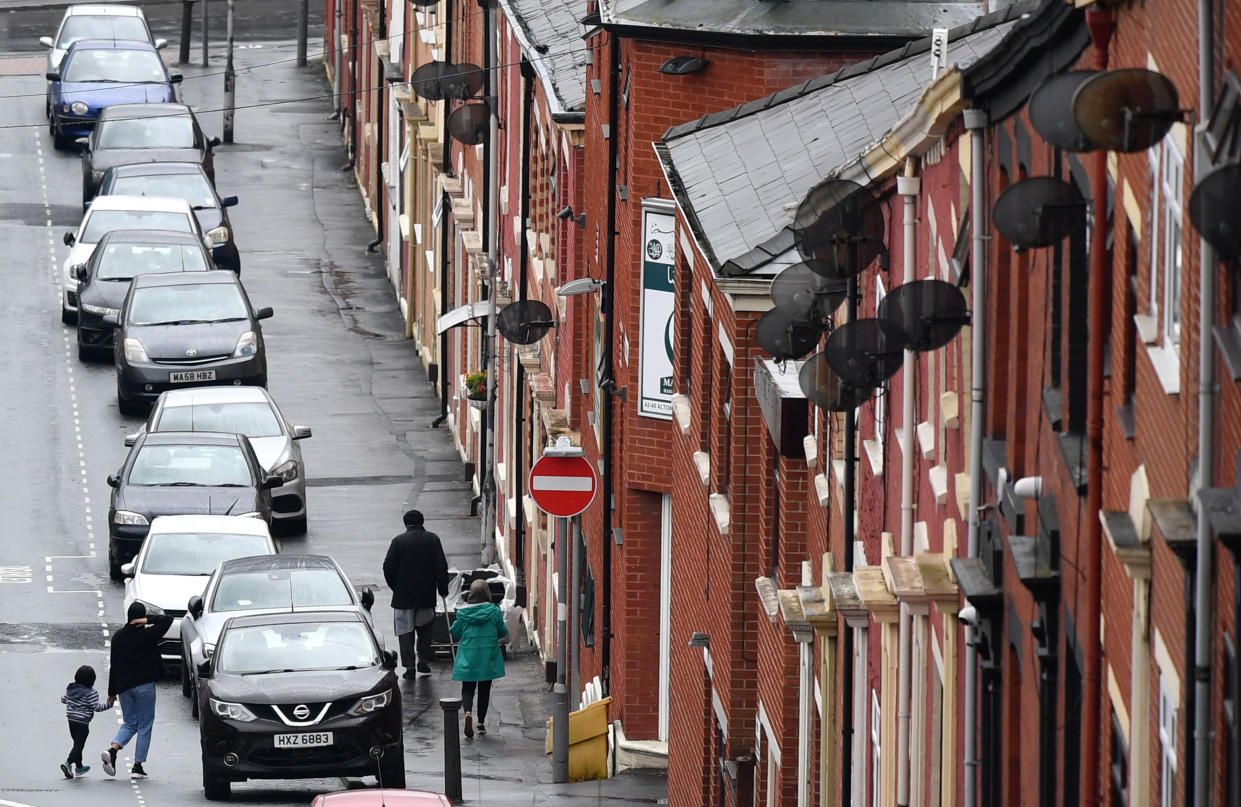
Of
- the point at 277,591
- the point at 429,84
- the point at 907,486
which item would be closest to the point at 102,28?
the point at 429,84

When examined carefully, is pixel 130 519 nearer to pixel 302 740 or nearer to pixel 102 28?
pixel 302 740

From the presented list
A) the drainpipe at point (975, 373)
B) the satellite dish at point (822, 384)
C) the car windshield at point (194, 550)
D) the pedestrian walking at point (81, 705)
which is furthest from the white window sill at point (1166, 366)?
the car windshield at point (194, 550)

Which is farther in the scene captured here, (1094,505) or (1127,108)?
(1094,505)

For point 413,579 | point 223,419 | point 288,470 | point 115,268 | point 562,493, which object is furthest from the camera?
point 115,268

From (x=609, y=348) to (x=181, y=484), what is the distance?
8.00m

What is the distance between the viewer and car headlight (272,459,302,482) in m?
34.3

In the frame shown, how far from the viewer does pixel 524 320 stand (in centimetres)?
2964

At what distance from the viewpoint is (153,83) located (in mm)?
55344

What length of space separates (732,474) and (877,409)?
3.55 metres

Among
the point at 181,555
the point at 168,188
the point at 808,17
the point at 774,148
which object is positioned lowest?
the point at 181,555

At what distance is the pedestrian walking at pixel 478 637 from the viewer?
2612 cm

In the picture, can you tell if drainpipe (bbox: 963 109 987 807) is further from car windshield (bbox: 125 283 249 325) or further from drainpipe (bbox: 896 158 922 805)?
car windshield (bbox: 125 283 249 325)

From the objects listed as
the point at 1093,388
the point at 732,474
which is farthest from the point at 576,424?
the point at 1093,388

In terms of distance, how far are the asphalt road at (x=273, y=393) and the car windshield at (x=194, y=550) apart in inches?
47.4
